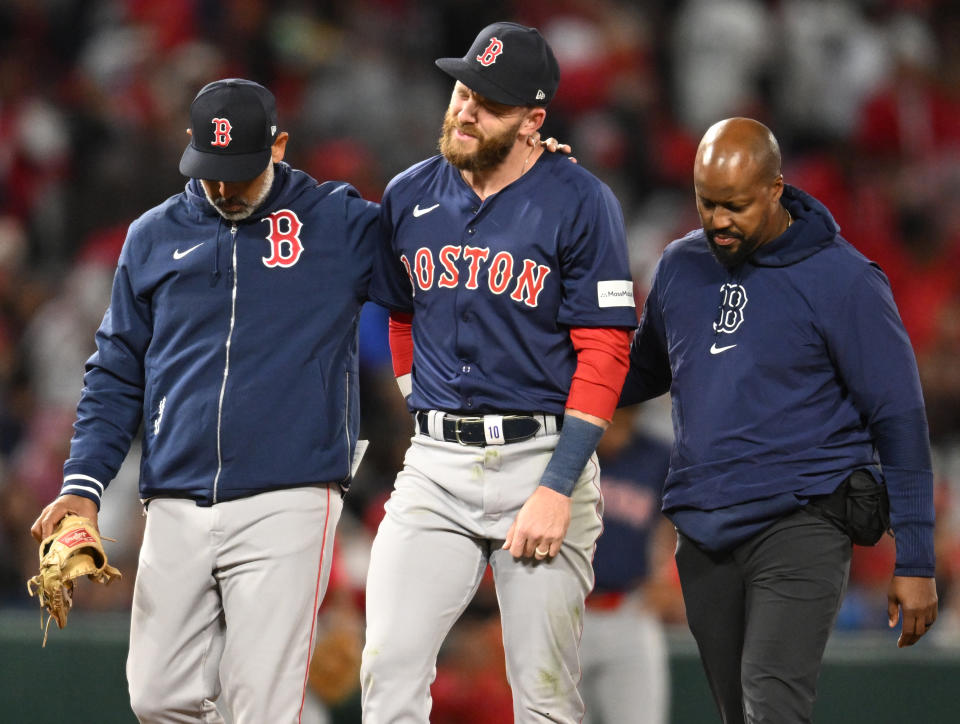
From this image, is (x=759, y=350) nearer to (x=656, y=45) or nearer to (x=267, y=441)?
(x=267, y=441)

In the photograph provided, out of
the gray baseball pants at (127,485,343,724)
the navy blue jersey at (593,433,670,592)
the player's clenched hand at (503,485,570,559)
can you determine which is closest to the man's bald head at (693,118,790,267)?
the player's clenched hand at (503,485,570,559)

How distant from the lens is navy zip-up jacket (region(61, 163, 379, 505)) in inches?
151

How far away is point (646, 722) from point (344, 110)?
532 cm

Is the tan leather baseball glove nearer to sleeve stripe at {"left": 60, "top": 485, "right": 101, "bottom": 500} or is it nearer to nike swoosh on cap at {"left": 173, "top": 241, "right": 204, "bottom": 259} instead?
sleeve stripe at {"left": 60, "top": 485, "right": 101, "bottom": 500}

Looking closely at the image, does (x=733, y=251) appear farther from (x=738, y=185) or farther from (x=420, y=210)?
(x=420, y=210)

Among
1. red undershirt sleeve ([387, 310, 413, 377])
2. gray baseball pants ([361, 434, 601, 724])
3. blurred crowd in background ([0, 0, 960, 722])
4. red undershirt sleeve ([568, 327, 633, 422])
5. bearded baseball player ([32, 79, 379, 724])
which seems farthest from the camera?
blurred crowd in background ([0, 0, 960, 722])

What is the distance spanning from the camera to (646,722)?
221 inches

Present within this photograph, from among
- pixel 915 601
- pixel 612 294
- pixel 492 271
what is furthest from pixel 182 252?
pixel 915 601

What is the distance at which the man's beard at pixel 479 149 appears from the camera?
377cm

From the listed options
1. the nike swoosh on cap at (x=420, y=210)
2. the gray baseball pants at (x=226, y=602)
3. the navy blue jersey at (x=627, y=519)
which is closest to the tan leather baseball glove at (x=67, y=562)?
the gray baseball pants at (x=226, y=602)

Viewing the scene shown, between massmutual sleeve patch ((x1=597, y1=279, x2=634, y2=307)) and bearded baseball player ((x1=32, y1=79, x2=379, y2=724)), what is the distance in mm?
708

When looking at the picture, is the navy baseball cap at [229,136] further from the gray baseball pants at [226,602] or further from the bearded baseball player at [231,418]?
the gray baseball pants at [226,602]

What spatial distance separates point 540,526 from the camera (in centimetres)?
357

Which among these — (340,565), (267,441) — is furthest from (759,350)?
(340,565)
